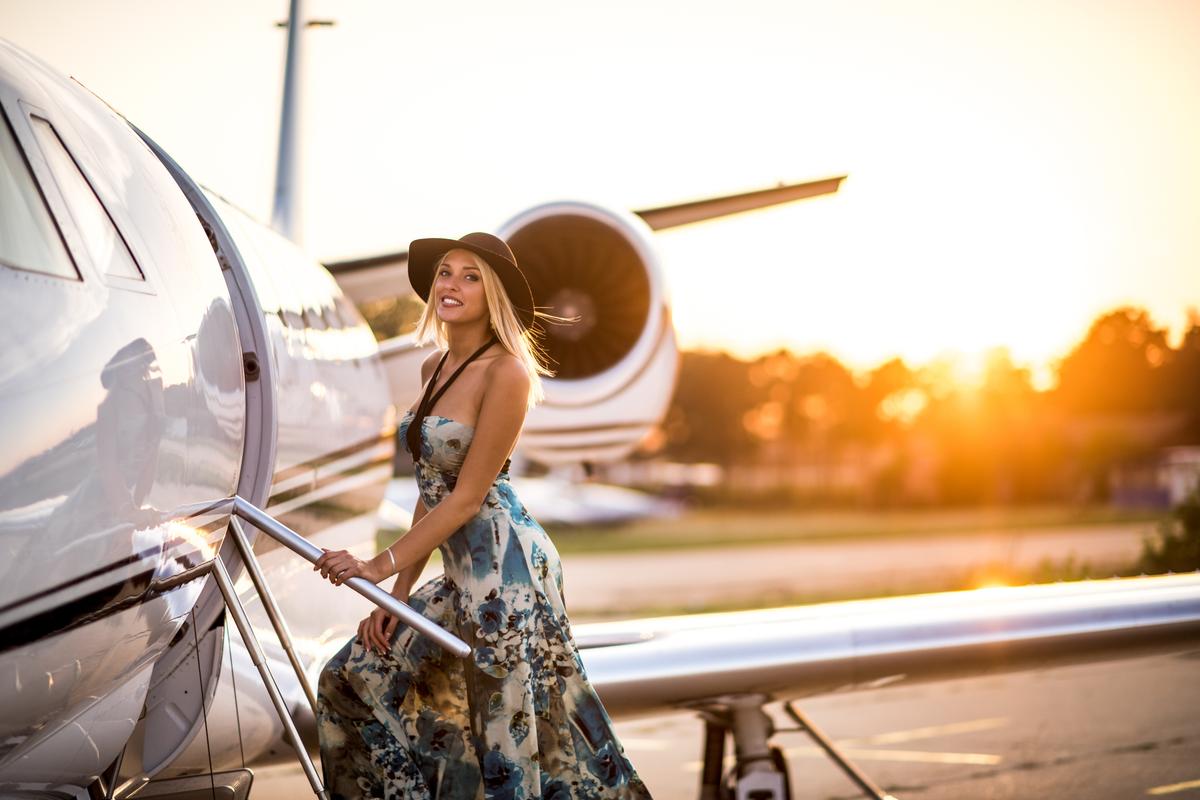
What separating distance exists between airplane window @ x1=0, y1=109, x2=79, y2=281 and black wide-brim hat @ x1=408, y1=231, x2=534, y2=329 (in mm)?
1099

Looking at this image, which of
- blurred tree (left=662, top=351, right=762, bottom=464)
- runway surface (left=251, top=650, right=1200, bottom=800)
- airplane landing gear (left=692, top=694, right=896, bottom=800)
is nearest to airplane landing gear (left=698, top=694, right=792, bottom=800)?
airplane landing gear (left=692, top=694, right=896, bottom=800)

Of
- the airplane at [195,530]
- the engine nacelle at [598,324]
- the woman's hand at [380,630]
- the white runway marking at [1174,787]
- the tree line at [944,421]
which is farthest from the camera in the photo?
the tree line at [944,421]

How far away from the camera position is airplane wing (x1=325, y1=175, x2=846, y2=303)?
26.5 feet

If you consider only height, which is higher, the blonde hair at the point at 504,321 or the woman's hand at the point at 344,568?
the blonde hair at the point at 504,321

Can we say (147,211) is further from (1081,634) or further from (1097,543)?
(1097,543)

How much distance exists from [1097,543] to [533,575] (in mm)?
22667

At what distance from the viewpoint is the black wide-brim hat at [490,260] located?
3482 mm

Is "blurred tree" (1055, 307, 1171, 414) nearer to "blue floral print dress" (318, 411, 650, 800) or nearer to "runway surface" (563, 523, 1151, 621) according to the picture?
"runway surface" (563, 523, 1151, 621)

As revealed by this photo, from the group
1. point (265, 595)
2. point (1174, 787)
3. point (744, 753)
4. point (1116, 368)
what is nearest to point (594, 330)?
point (744, 753)

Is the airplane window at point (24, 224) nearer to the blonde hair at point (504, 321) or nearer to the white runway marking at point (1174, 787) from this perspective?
the blonde hair at point (504, 321)

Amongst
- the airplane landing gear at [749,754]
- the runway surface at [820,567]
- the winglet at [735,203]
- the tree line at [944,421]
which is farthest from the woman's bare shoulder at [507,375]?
the tree line at [944,421]

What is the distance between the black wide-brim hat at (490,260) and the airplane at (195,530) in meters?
0.54

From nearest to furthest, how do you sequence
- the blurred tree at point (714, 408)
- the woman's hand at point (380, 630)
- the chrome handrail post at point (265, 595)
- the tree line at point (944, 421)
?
the chrome handrail post at point (265, 595) < the woman's hand at point (380, 630) < the tree line at point (944, 421) < the blurred tree at point (714, 408)

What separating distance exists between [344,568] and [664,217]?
5566 mm
